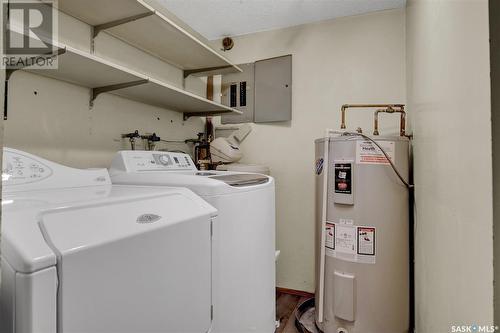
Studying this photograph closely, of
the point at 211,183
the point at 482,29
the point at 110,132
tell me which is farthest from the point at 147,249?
the point at 110,132

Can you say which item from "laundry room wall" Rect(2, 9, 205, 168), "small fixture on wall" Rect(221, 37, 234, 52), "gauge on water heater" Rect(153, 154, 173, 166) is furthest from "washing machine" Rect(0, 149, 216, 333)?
"small fixture on wall" Rect(221, 37, 234, 52)

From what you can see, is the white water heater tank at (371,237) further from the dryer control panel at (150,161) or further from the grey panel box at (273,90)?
the dryer control panel at (150,161)

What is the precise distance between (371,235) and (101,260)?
62.2 inches

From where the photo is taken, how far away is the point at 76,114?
1.65 m

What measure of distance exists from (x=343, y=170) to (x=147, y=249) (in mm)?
1378

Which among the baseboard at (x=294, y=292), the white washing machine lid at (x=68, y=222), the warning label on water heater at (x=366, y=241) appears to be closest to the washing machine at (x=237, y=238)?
the white washing machine lid at (x=68, y=222)

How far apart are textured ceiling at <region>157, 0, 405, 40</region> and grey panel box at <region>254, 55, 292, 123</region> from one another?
0.33m

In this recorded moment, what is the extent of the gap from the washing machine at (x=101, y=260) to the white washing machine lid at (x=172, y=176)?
0.09m

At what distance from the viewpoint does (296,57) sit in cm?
260

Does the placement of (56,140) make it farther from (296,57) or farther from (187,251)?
(296,57)

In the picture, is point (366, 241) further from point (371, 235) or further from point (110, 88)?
point (110, 88)

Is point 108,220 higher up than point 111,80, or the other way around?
point 111,80

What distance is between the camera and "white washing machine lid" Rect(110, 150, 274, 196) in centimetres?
124

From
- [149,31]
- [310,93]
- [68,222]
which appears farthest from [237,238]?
[310,93]
